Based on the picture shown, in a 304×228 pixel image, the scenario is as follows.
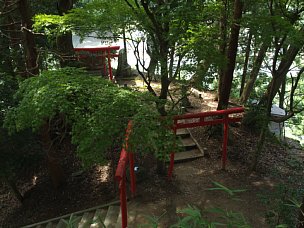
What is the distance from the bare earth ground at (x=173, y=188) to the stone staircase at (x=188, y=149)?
0.16 meters

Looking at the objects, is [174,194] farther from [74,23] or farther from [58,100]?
[74,23]

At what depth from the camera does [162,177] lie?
18.0 ft

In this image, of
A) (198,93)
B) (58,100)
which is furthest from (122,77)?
(58,100)

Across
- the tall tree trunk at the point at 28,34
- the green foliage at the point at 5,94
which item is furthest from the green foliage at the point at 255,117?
the green foliage at the point at 5,94

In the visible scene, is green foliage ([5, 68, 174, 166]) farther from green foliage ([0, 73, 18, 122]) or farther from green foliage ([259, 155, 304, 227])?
green foliage ([0, 73, 18, 122])

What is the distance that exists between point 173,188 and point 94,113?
2822 millimetres

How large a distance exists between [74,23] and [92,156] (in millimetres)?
2858

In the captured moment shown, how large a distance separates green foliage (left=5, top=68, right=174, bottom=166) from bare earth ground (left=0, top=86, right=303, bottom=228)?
178 cm

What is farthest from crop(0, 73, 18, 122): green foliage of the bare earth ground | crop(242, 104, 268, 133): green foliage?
crop(242, 104, 268, 133): green foliage

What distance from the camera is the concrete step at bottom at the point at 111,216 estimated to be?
4.21 metres

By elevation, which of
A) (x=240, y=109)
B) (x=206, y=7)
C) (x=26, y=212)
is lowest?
(x=26, y=212)

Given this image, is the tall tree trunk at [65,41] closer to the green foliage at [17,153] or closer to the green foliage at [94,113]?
the green foliage at [17,153]

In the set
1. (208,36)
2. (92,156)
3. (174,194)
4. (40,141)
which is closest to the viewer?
(92,156)

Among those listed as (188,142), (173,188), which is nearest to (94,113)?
(173,188)
